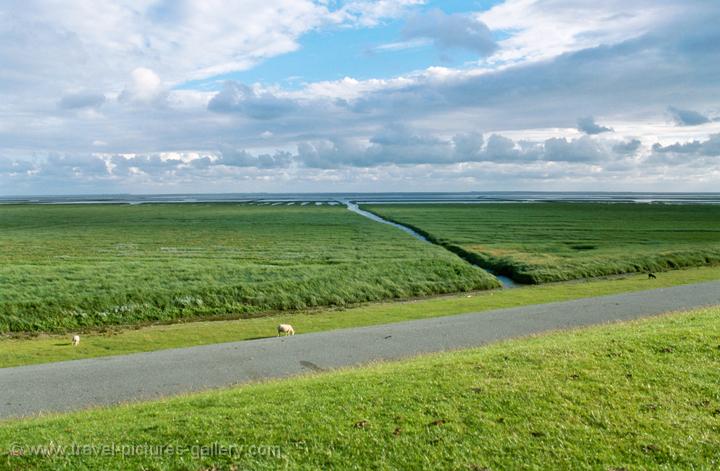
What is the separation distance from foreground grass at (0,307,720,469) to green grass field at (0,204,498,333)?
18.7m

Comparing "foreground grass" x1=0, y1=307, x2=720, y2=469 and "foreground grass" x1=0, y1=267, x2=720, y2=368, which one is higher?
"foreground grass" x1=0, y1=307, x2=720, y2=469

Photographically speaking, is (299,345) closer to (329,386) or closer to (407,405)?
(329,386)

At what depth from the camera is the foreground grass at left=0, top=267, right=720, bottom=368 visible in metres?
23.0

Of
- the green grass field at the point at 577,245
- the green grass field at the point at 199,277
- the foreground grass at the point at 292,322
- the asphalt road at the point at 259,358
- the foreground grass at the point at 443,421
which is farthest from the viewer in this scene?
the green grass field at the point at 577,245

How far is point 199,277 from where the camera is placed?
3834 centimetres

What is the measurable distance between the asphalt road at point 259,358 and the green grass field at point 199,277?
33.5ft

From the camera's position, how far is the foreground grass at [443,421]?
884 centimetres

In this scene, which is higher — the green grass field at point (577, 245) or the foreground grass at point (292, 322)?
the green grass field at point (577, 245)

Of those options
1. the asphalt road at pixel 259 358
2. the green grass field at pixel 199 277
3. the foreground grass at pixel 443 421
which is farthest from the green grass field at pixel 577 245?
the foreground grass at pixel 443 421

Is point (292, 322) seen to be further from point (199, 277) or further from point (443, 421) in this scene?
point (443, 421)

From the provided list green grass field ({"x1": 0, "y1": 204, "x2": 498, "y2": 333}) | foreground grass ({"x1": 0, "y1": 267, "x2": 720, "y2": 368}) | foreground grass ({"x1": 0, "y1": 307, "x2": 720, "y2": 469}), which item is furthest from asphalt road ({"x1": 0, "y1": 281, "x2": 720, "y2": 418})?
green grass field ({"x1": 0, "y1": 204, "x2": 498, "y2": 333})

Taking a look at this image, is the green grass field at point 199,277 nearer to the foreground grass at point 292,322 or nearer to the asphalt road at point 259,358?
the foreground grass at point 292,322

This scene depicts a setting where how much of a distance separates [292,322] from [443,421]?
19340 millimetres

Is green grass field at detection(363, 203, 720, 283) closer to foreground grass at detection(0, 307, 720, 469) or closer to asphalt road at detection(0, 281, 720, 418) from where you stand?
asphalt road at detection(0, 281, 720, 418)
